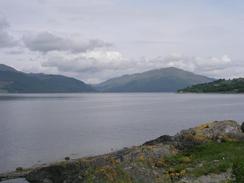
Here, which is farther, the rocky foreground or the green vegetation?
the green vegetation

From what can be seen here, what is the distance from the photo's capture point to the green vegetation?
2306cm

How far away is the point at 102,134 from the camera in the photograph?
256ft

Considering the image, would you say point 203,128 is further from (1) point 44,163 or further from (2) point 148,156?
(1) point 44,163

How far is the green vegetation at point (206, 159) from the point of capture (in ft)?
75.7

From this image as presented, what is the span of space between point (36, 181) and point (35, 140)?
37.1 m

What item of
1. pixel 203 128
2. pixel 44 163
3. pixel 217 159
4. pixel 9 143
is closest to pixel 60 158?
pixel 44 163

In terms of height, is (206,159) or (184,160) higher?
(206,159)

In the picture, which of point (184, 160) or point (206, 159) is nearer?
point (206, 159)

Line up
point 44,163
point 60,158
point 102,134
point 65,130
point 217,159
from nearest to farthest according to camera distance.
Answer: point 217,159 → point 44,163 → point 60,158 → point 102,134 → point 65,130

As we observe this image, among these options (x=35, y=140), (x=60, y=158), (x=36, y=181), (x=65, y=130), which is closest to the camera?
(x=36, y=181)

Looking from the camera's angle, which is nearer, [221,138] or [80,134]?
[221,138]

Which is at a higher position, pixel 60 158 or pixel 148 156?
pixel 148 156

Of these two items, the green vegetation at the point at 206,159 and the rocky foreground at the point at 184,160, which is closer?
the rocky foreground at the point at 184,160

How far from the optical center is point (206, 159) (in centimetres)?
2589
